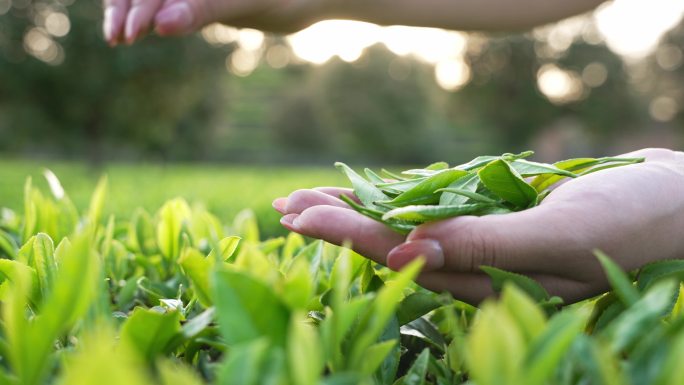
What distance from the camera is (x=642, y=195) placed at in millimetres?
1216

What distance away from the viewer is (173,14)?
1.89 m

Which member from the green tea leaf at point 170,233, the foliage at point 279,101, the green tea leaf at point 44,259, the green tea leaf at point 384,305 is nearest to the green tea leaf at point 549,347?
the green tea leaf at point 384,305

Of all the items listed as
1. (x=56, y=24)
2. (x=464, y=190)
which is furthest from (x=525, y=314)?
(x=56, y=24)

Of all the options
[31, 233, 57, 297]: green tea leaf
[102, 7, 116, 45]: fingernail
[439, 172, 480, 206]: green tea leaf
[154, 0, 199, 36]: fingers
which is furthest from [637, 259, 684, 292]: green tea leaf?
[102, 7, 116, 45]: fingernail

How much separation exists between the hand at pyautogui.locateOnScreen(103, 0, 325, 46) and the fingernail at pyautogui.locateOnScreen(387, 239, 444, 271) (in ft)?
3.69

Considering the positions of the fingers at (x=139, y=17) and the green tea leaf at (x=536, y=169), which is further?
the fingers at (x=139, y=17)

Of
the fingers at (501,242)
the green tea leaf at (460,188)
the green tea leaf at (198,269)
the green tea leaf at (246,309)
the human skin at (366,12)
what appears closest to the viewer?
the green tea leaf at (246,309)

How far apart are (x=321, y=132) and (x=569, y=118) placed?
21619 millimetres

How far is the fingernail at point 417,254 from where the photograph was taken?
1.05 metres

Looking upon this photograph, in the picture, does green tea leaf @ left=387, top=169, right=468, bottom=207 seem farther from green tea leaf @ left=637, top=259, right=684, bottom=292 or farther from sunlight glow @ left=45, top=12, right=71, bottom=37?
sunlight glow @ left=45, top=12, right=71, bottom=37

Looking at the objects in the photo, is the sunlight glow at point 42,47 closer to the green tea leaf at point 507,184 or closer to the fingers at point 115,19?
the fingers at point 115,19

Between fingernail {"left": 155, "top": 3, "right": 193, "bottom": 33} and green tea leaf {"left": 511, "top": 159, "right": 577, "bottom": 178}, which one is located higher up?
fingernail {"left": 155, "top": 3, "right": 193, "bottom": 33}

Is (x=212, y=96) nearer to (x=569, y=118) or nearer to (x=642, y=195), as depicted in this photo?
(x=569, y=118)

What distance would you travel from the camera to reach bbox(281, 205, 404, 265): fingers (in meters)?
1.17
